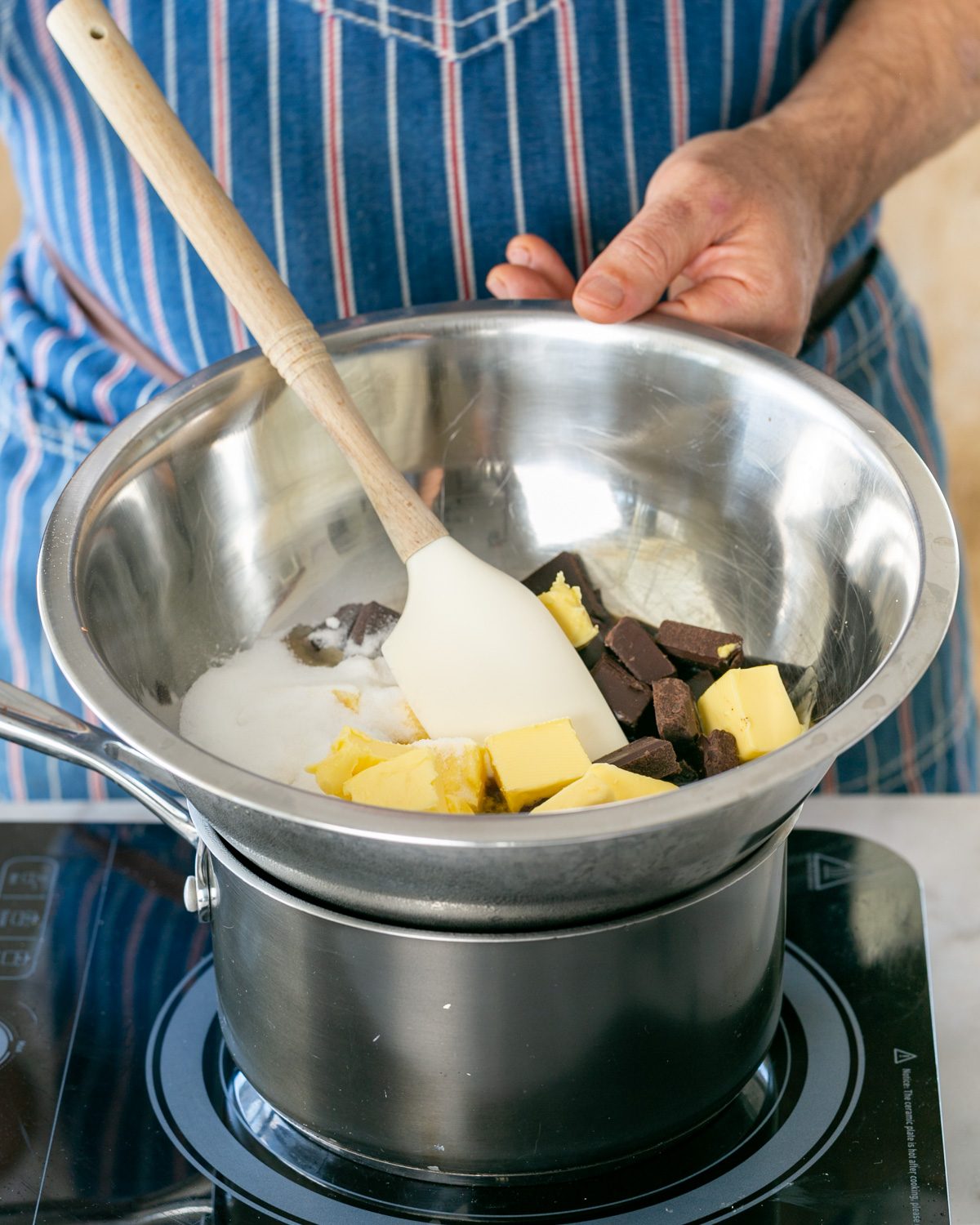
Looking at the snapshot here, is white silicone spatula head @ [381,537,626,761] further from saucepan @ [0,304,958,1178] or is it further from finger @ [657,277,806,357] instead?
finger @ [657,277,806,357]

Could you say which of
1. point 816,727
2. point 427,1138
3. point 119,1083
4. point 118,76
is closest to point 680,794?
point 816,727

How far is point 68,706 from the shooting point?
1085 mm

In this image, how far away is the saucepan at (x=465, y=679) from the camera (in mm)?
522

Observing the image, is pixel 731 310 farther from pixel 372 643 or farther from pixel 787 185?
pixel 372 643

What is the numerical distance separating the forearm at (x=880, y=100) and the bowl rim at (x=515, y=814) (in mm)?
327

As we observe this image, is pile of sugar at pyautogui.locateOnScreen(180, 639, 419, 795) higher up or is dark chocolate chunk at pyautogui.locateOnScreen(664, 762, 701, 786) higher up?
pile of sugar at pyautogui.locateOnScreen(180, 639, 419, 795)

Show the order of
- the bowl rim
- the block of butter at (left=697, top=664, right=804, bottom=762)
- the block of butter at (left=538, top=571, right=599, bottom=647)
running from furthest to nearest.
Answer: the block of butter at (left=538, top=571, right=599, bottom=647)
the block of butter at (left=697, top=664, right=804, bottom=762)
the bowl rim

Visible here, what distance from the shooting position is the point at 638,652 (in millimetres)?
775

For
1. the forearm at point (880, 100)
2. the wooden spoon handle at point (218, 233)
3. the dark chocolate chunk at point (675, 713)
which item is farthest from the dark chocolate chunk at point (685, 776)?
the forearm at point (880, 100)

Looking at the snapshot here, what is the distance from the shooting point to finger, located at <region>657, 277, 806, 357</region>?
85cm

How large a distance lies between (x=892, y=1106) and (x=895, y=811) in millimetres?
225

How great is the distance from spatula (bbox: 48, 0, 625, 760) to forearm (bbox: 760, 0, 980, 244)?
40 cm

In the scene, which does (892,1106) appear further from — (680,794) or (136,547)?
(136,547)

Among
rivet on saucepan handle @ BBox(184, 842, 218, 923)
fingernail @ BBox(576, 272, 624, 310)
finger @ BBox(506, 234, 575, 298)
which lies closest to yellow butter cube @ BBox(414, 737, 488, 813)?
rivet on saucepan handle @ BBox(184, 842, 218, 923)
